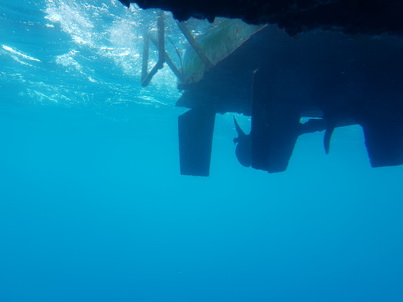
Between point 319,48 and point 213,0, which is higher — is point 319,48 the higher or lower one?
the higher one

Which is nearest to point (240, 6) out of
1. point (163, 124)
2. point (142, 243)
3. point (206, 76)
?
point (206, 76)

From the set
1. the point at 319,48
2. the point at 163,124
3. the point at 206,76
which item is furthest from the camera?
the point at 163,124

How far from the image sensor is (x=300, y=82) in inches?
198

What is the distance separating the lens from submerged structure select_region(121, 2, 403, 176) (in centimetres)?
A: 393

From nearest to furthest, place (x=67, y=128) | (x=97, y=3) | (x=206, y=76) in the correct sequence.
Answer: (x=206, y=76) < (x=97, y=3) < (x=67, y=128)

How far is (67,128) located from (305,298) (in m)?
62.8

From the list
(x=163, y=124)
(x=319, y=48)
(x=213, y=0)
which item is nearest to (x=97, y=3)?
(x=319, y=48)

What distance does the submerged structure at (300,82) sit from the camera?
155 inches

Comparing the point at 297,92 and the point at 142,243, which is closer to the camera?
the point at 297,92

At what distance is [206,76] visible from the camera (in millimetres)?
5230

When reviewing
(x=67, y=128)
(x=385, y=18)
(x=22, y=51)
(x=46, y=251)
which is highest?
(x=67, y=128)

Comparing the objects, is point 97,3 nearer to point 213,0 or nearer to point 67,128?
point 213,0

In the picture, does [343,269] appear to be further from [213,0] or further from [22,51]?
[213,0]

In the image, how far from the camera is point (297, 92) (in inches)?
207
